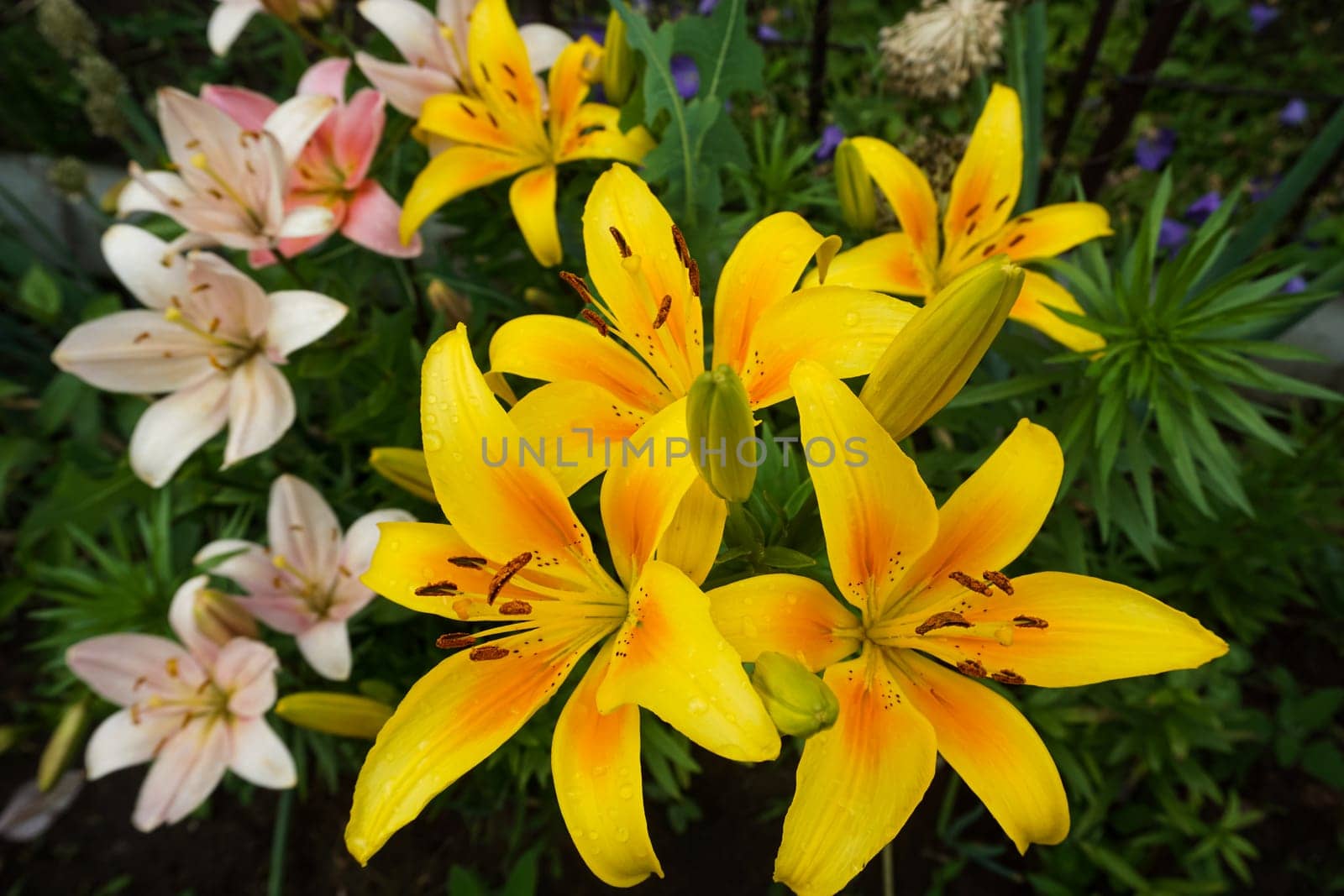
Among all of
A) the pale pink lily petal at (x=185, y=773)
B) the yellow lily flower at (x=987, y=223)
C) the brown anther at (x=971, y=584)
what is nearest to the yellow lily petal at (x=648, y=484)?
the brown anther at (x=971, y=584)

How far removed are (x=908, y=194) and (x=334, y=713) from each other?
32.4 inches

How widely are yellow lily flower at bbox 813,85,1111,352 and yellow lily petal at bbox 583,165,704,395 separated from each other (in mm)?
293

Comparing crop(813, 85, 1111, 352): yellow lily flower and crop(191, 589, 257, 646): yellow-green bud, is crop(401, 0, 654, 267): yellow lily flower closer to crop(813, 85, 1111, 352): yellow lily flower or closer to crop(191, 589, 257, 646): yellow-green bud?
crop(813, 85, 1111, 352): yellow lily flower

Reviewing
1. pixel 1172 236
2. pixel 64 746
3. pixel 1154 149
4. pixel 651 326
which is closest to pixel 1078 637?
pixel 651 326

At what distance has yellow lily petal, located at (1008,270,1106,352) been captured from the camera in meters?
0.91

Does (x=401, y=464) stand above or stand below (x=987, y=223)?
below

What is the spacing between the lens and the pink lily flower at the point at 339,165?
105cm

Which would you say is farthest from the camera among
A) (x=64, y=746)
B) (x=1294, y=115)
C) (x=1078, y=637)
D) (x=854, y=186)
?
(x=1294, y=115)

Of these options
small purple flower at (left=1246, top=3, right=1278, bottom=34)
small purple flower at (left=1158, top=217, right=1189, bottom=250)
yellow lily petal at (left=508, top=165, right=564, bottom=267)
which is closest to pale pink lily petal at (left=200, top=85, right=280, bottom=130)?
yellow lily petal at (left=508, top=165, right=564, bottom=267)

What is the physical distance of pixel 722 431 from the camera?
1.71 feet

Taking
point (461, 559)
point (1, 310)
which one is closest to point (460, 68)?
point (461, 559)

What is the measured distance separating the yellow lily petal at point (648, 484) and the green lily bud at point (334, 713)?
15.6 inches

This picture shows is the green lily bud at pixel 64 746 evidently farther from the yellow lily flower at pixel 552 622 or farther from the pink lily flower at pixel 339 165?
the yellow lily flower at pixel 552 622

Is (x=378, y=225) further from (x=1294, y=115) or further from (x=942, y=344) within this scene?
(x=1294, y=115)
